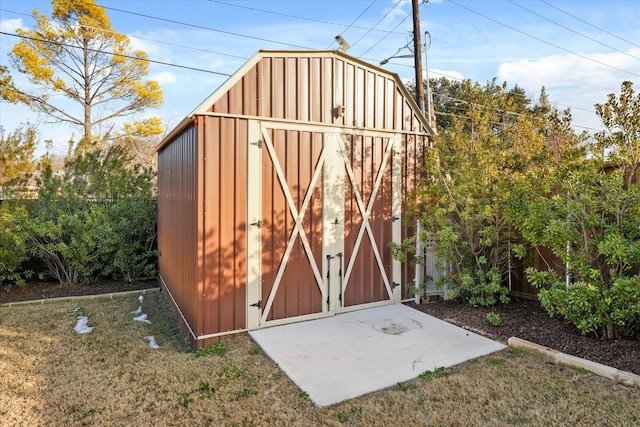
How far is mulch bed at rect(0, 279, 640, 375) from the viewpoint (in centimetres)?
349

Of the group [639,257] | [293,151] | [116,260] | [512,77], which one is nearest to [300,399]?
[293,151]

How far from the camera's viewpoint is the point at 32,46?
11.8 m

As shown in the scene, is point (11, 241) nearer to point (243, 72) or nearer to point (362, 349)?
point (243, 72)

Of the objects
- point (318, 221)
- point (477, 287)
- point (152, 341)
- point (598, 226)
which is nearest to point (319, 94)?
point (318, 221)

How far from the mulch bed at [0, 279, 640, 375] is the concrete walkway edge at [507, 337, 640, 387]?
19cm

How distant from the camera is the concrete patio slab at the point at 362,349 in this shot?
124 inches

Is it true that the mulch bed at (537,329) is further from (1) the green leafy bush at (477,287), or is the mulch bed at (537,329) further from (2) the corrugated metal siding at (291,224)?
(2) the corrugated metal siding at (291,224)

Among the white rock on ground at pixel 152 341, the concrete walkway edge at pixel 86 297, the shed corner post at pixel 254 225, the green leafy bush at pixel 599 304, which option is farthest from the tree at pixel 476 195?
the concrete walkway edge at pixel 86 297

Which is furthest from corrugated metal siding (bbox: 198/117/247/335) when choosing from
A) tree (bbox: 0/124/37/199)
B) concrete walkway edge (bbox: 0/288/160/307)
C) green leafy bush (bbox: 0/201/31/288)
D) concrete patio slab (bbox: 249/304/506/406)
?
tree (bbox: 0/124/37/199)

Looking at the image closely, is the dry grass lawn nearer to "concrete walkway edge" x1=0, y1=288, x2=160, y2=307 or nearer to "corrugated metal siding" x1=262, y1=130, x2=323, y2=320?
"corrugated metal siding" x1=262, y1=130, x2=323, y2=320

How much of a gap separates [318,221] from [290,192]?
52 cm

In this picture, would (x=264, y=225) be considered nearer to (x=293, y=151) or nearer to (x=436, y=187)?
(x=293, y=151)

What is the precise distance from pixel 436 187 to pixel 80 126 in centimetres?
1288

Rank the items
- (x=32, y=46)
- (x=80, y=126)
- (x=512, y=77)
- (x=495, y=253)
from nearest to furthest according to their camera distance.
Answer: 1. (x=495, y=253)
2. (x=32, y=46)
3. (x=80, y=126)
4. (x=512, y=77)
